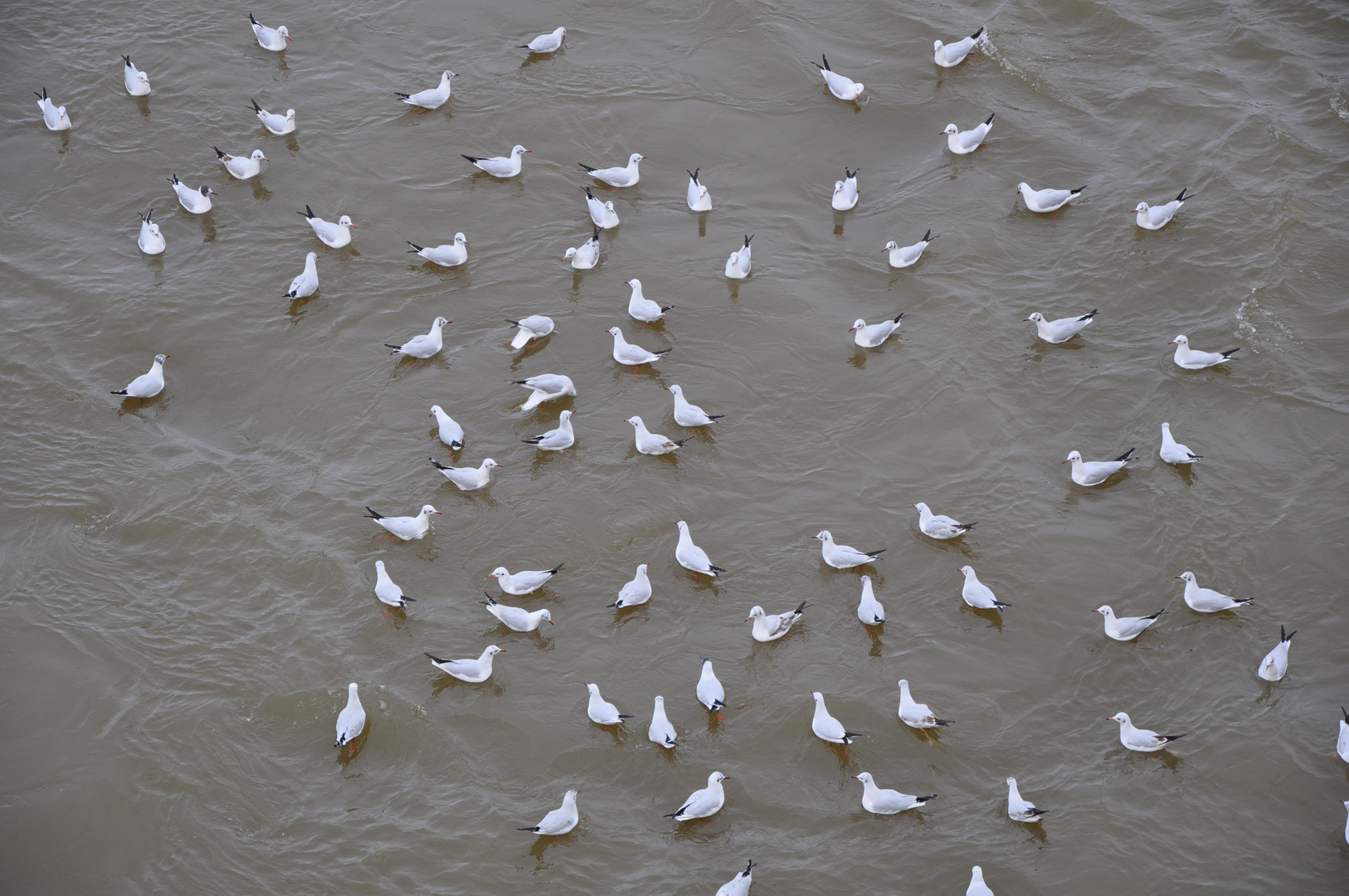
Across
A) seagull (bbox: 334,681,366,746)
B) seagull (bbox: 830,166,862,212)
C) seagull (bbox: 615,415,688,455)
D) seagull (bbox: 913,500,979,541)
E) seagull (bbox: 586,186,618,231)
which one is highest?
seagull (bbox: 830,166,862,212)

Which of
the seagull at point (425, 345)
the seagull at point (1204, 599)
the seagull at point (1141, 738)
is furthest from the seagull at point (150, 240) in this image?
the seagull at point (1204, 599)

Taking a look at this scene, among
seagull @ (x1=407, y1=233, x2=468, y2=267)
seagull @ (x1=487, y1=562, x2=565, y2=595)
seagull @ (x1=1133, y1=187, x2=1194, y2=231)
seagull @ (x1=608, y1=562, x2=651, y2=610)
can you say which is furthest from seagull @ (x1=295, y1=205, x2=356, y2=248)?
seagull @ (x1=1133, y1=187, x2=1194, y2=231)

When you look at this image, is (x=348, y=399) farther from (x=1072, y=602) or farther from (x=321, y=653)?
(x=1072, y=602)

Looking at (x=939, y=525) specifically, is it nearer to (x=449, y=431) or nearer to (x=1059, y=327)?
(x=1059, y=327)

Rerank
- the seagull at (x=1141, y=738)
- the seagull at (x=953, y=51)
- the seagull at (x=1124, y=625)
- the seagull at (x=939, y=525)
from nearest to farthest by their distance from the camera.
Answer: the seagull at (x=1141, y=738) < the seagull at (x=1124, y=625) < the seagull at (x=939, y=525) < the seagull at (x=953, y=51)

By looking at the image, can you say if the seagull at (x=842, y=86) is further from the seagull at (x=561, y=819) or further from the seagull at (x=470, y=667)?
the seagull at (x=561, y=819)

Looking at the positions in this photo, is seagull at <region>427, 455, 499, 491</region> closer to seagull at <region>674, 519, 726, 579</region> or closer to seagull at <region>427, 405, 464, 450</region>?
seagull at <region>427, 405, 464, 450</region>
